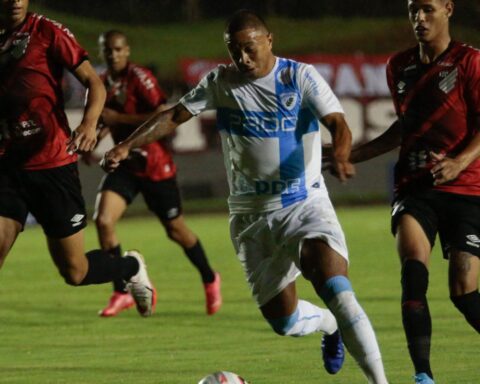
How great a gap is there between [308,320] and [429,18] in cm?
182

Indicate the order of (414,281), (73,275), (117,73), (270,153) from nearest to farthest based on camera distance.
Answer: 1. (414,281)
2. (270,153)
3. (73,275)
4. (117,73)

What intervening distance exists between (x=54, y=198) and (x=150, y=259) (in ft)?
27.5

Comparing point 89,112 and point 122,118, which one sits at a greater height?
point 89,112

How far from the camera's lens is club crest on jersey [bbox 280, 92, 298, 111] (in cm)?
721

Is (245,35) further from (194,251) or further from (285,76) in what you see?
(194,251)

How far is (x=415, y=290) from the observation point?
716 centimetres

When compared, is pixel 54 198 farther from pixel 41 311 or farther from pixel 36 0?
pixel 36 0

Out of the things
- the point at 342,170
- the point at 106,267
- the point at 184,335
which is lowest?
the point at 184,335

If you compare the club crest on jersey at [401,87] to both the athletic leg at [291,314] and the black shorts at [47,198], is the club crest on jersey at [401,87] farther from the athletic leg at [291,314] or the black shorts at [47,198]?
the black shorts at [47,198]

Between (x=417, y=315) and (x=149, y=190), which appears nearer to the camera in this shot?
(x=417, y=315)

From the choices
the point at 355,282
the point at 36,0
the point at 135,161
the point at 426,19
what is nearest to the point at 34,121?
the point at 426,19

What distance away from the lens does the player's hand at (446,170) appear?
7.05m

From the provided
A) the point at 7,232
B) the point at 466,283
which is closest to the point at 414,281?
the point at 466,283

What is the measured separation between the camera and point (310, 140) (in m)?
7.31
